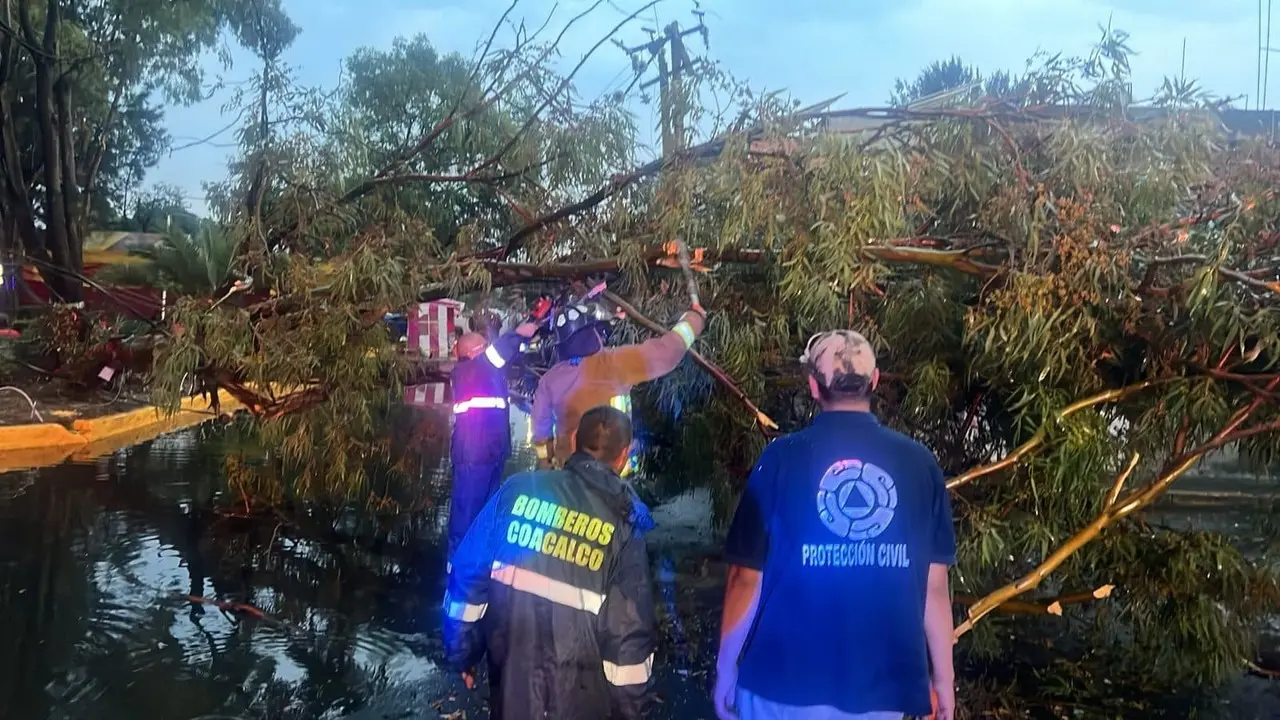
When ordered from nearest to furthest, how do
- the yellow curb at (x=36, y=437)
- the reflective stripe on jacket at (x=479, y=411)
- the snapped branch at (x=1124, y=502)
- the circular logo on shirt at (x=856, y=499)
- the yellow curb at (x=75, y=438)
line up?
1. the circular logo on shirt at (x=856, y=499)
2. the snapped branch at (x=1124, y=502)
3. the reflective stripe on jacket at (x=479, y=411)
4. the yellow curb at (x=75, y=438)
5. the yellow curb at (x=36, y=437)

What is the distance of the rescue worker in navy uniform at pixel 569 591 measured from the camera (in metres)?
2.54

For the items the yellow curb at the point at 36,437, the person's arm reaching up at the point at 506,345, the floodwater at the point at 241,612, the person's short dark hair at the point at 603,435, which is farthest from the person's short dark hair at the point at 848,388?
the yellow curb at the point at 36,437

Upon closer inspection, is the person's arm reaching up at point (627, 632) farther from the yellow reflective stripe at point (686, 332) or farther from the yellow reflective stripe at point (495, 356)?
the yellow reflective stripe at point (495, 356)

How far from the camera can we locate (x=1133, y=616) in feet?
15.9

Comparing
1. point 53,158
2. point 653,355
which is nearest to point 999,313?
point 653,355

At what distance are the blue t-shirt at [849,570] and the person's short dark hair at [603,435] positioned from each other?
0.51 m

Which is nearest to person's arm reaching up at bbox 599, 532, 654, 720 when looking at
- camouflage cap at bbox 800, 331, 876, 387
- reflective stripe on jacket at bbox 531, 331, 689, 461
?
camouflage cap at bbox 800, 331, 876, 387

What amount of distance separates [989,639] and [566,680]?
3106mm

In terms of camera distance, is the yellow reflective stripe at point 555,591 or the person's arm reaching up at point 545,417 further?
the person's arm reaching up at point 545,417

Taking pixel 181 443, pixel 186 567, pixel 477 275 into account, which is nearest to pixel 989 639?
pixel 477 275

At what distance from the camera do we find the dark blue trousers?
20.0 feet

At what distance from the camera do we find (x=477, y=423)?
239 inches

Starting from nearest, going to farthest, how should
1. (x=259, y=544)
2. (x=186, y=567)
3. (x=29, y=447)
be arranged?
(x=186, y=567)
(x=259, y=544)
(x=29, y=447)

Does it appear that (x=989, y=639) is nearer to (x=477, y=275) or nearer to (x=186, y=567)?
(x=477, y=275)
